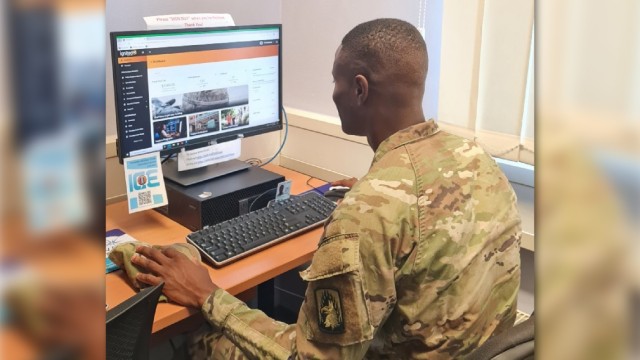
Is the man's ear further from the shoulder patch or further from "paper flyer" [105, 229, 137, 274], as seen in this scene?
"paper flyer" [105, 229, 137, 274]

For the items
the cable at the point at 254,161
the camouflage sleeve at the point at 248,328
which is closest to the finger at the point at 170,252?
the camouflage sleeve at the point at 248,328

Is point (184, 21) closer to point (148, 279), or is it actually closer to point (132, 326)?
point (148, 279)

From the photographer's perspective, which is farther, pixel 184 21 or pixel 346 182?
pixel 346 182

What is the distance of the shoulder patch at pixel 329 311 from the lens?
0.97m

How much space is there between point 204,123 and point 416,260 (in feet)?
2.95

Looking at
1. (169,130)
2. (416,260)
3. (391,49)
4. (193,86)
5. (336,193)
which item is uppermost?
(391,49)

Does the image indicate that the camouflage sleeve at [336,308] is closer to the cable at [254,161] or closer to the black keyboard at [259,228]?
the black keyboard at [259,228]

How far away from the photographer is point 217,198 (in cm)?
161

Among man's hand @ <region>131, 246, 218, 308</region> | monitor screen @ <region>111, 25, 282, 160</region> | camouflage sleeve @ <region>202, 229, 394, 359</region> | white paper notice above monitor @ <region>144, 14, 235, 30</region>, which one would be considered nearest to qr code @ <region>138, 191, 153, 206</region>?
monitor screen @ <region>111, 25, 282, 160</region>

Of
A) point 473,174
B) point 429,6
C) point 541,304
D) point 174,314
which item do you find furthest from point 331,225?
point 429,6

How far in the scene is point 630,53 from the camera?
0.18 m

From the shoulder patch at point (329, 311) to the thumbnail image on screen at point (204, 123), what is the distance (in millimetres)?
827

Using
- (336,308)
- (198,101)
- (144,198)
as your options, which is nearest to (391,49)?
(336,308)

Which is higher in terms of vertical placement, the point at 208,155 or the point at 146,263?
the point at 208,155
